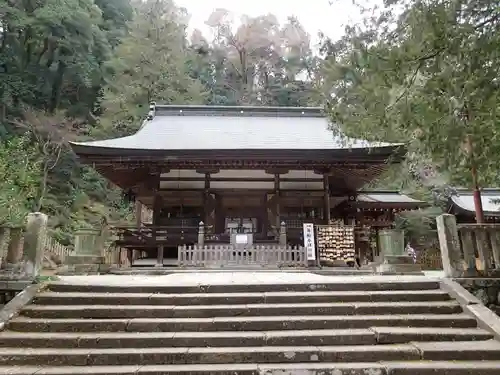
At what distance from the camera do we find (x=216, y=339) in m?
4.41

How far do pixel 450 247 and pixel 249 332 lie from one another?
353 cm

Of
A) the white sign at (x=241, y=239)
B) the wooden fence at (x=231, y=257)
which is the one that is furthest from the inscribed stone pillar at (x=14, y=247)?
the white sign at (x=241, y=239)

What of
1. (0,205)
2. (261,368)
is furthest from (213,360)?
(0,205)

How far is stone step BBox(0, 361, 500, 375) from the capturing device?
12.6ft

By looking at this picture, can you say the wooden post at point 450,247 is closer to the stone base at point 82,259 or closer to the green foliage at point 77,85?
the stone base at point 82,259

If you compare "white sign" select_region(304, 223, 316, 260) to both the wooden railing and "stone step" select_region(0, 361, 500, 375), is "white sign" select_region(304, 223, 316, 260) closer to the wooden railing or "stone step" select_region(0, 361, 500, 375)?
the wooden railing

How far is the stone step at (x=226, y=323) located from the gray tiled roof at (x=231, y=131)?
19.2 feet

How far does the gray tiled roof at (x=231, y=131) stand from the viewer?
1165cm

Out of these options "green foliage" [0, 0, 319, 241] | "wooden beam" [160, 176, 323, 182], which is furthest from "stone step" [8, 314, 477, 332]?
"green foliage" [0, 0, 319, 241]

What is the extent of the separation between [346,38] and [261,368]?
A: 3998 millimetres

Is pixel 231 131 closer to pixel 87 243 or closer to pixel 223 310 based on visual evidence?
pixel 87 243

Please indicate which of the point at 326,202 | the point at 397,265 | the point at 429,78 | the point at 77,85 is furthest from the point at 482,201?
the point at 77,85

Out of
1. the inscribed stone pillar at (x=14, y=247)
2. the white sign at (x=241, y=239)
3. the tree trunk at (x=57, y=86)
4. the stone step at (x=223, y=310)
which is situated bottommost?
the stone step at (x=223, y=310)

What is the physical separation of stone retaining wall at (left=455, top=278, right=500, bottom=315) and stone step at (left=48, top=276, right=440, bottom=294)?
0.45m
